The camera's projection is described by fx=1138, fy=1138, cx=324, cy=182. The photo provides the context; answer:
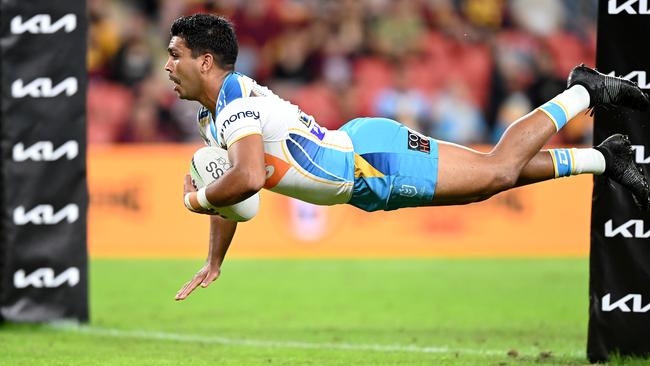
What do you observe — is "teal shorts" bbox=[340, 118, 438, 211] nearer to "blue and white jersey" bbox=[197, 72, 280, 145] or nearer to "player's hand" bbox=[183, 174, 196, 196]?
"blue and white jersey" bbox=[197, 72, 280, 145]

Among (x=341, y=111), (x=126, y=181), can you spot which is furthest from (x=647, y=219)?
(x=341, y=111)

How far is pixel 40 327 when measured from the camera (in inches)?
369

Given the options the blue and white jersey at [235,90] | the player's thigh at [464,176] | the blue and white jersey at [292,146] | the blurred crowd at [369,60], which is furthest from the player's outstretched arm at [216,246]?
the blurred crowd at [369,60]

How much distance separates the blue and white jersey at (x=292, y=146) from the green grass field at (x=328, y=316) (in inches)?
53.6

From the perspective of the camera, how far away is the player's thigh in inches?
275

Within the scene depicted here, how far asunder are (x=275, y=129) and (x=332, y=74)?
1167 centimetres

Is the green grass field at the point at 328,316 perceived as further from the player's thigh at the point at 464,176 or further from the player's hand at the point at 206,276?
the player's thigh at the point at 464,176

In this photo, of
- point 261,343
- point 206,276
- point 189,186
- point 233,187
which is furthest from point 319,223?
point 233,187

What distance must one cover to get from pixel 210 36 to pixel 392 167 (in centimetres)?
136

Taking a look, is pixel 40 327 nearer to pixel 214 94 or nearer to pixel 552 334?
pixel 214 94

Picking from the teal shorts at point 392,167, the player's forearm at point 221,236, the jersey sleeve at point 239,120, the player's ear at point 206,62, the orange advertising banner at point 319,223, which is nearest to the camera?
the jersey sleeve at point 239,120

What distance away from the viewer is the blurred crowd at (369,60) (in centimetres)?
1770

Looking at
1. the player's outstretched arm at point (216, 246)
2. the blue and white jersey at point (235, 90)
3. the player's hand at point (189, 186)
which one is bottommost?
the player's outstretched arm at point (216, 246)

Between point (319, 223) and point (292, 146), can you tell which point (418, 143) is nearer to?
point (292, 146)
